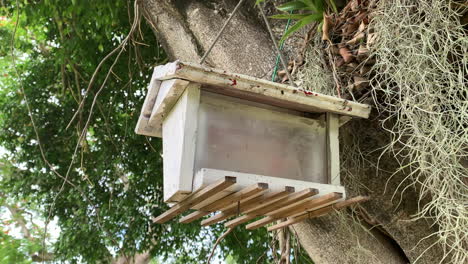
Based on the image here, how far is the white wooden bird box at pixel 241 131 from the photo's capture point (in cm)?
119

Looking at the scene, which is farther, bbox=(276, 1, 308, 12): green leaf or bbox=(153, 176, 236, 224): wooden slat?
bbox=(276, 1, 308, 12): green leaf

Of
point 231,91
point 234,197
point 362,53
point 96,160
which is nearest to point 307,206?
point 234,197

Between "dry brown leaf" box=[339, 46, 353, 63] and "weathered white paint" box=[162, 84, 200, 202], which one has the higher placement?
"dry brown leaf" box=[339, 46, 353, 63]

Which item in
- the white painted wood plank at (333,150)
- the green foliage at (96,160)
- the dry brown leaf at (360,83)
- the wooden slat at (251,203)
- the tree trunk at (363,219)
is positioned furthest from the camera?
the green foliage at (96,160)

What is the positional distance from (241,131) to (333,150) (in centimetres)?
25

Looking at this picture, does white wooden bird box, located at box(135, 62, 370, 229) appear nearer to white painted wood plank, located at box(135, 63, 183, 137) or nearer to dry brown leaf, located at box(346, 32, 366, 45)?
white painted wood plank, located at box(135, 63, 183, 137)

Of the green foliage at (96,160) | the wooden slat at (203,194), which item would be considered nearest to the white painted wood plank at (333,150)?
the wooden slat at (203,194)

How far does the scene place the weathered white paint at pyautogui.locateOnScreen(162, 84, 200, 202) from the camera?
46.3 inches

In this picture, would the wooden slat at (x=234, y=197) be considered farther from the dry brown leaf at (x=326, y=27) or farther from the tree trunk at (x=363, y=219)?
the dry brown leaf at (x=326, y=27)

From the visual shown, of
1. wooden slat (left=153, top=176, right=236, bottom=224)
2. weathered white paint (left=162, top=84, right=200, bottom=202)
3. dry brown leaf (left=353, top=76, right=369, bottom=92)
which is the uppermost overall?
dry brown leaf (left=353, top=76, right=369, bottom=92)

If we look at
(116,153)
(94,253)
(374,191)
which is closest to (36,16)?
(116,153)

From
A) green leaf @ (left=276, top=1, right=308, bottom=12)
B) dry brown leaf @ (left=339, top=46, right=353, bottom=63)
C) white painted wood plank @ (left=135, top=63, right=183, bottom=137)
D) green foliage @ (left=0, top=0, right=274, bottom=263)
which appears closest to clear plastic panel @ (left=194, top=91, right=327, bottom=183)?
white painted wood plank @ (left=135, top=63, right=183, bottom=137)

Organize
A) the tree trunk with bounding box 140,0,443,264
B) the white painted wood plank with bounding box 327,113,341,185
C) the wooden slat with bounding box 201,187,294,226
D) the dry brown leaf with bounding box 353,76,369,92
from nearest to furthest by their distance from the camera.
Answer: the wooden slat with bounding box 201,187,294,226 < the white painted wood plank with bounding box 327,113,341,185 < the dry brown leaf with bounding box 353,76,369,92 < the tree trunk with bounding box 140,0,443,264

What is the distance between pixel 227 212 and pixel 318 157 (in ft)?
0.89
